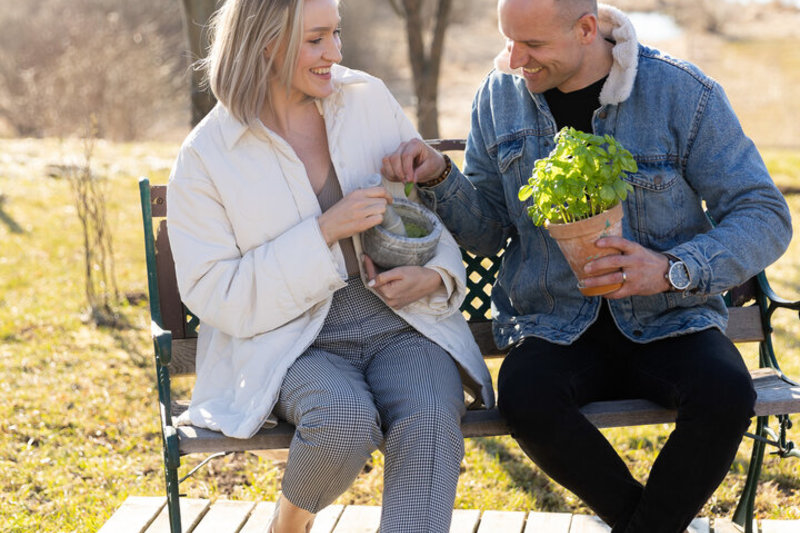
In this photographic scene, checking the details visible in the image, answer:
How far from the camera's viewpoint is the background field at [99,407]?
3.51 metres

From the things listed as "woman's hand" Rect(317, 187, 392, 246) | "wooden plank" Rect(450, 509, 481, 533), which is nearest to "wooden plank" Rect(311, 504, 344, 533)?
"wooden plank" Rect(450, 509, 481, 533)

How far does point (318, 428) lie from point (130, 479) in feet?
4.94

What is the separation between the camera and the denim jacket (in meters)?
2.73

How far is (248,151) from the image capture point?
2.81 meters

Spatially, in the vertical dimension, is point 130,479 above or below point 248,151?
below

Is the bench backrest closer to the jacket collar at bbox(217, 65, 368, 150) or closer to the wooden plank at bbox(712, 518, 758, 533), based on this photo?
the jacket collar at bbox(217, 65, 368, 150)

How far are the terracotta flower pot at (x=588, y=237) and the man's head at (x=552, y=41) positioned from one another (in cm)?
56

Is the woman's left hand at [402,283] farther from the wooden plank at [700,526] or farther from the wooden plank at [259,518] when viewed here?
the wooden plank at [700,526]

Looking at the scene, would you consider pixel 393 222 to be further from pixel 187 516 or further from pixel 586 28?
pixel 187 516

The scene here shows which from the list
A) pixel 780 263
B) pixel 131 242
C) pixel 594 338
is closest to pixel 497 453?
pixel 594 338

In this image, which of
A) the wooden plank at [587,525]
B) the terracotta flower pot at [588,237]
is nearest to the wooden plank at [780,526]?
the wooden plank at [587,525]

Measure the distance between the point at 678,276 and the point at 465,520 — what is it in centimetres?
109

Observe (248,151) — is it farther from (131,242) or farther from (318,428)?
(131,242)

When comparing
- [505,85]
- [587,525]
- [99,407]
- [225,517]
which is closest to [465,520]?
[587,525]
